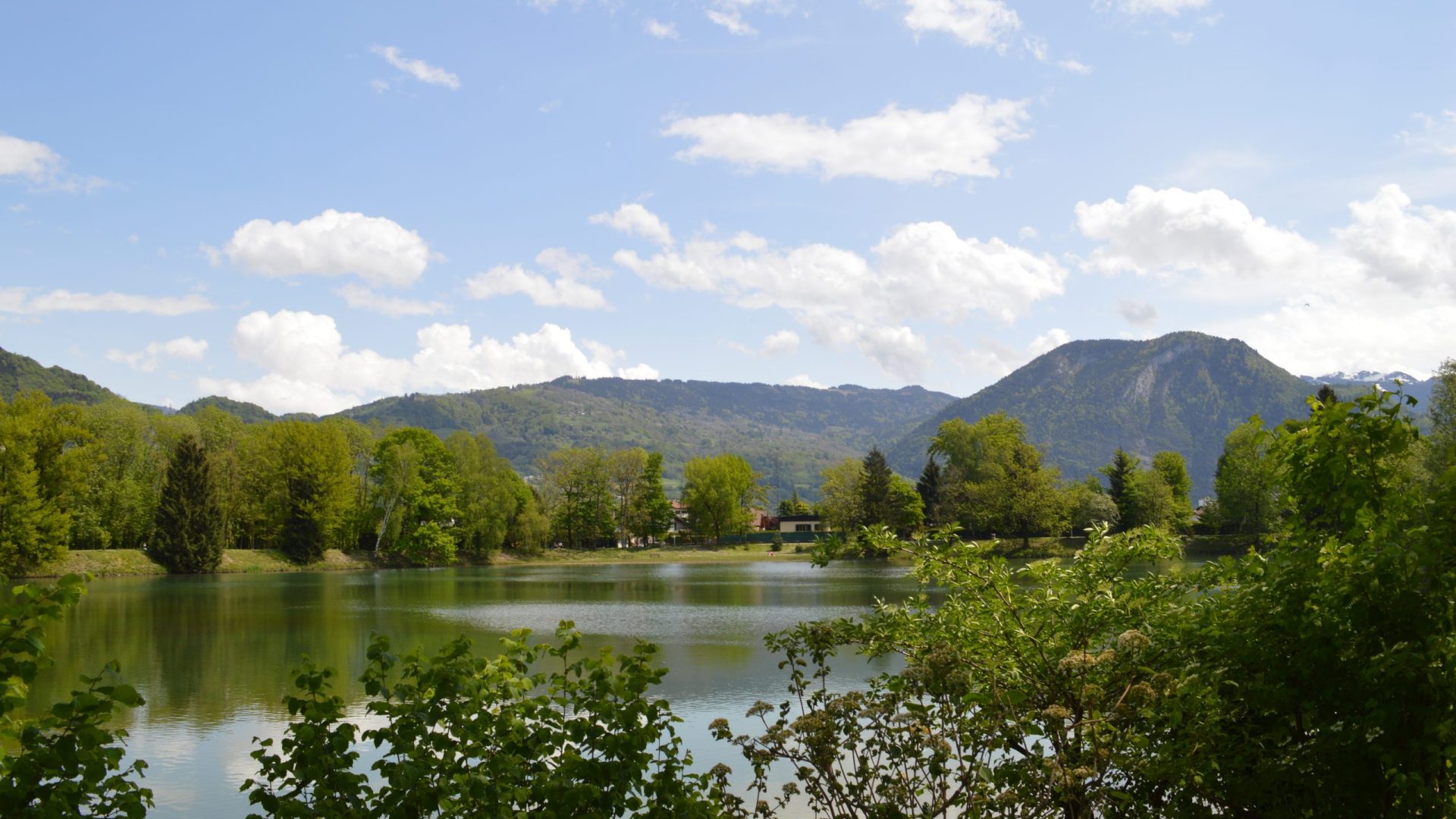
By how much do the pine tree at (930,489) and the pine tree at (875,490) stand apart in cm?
294

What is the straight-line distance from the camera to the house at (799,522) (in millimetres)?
113312

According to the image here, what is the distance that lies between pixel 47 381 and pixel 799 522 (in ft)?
407

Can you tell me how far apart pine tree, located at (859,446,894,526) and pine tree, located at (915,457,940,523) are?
2945 millimetres

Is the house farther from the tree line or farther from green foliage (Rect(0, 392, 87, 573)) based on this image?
the tree line

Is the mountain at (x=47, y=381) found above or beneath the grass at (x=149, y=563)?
above

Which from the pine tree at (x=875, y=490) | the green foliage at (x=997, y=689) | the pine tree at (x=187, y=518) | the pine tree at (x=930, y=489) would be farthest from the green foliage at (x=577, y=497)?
the green foliage at (x=997, y=689)

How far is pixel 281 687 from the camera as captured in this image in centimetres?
1778

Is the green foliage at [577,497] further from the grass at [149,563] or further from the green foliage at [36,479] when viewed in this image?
the green foliage at [36,479]

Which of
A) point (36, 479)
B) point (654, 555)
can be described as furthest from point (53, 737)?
point (654, 555)

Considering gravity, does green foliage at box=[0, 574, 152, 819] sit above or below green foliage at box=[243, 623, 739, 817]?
above

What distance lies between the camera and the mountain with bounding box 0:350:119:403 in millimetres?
148125

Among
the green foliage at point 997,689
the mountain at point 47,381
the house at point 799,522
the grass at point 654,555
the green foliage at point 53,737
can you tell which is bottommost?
the grass at point 654,555

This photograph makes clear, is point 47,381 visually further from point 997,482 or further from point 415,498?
point 997,482

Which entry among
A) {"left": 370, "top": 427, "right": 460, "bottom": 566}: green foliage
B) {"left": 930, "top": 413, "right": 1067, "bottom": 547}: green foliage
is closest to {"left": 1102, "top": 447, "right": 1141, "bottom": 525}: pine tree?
{"left": 930, "top": 413, "right": 1067, "bottom": 547}: green foliage
